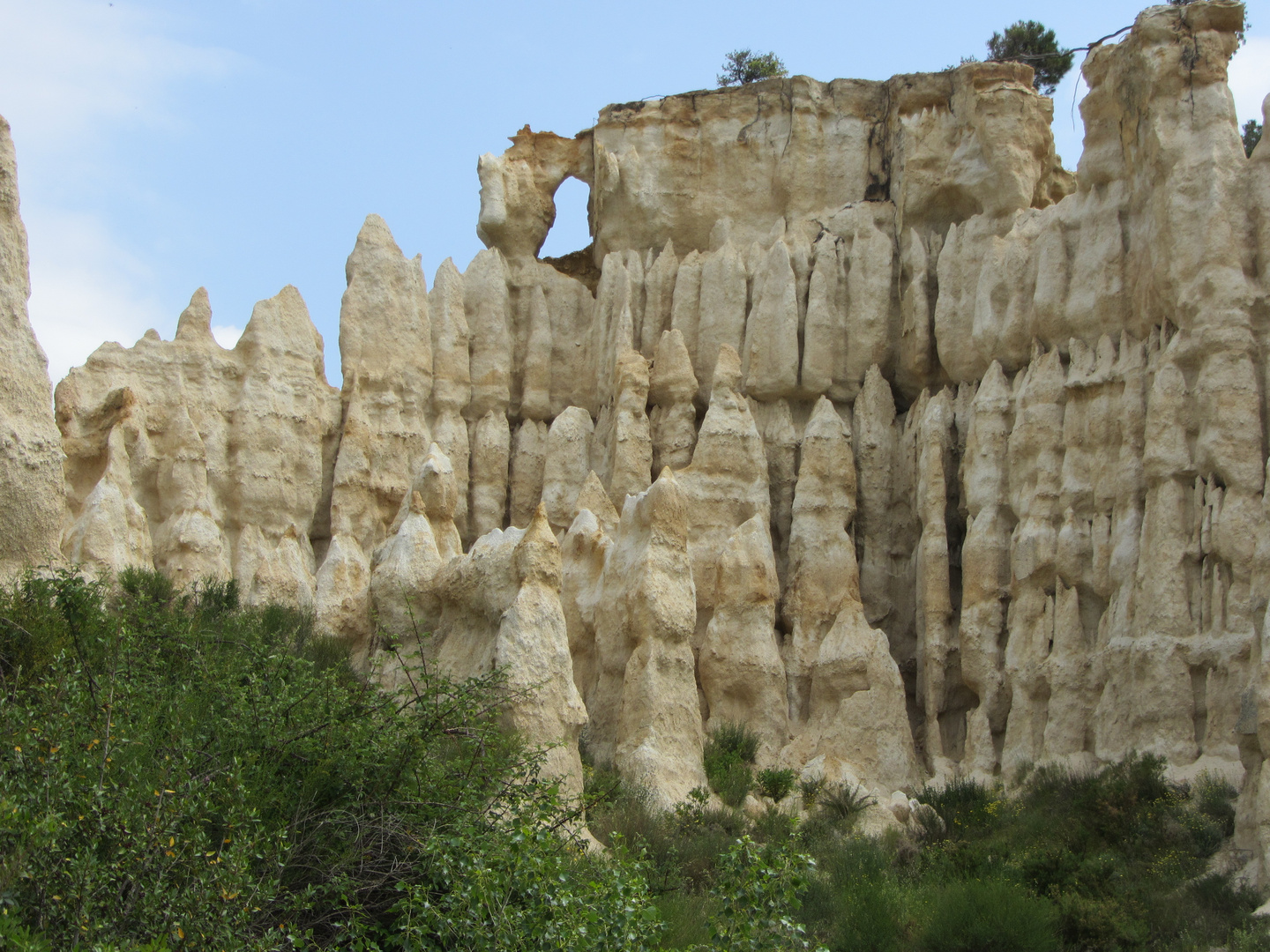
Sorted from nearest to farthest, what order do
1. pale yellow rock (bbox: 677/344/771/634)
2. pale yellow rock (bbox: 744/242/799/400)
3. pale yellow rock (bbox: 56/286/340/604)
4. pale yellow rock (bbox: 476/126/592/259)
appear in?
1. pale yellow rock (bbox: 56/286/340/604)
2. pale yellow rock (bbox: 677/344/771/634)
3. pale yellow rock (bbox: 744/242/799/400)
4. pale yellow rock (bbox: 476/126/592/259)

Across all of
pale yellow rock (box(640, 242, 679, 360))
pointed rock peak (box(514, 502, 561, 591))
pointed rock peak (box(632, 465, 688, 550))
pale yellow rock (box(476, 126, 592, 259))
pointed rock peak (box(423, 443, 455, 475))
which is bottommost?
pointed rock peak (box(514, 502, 561, 591))

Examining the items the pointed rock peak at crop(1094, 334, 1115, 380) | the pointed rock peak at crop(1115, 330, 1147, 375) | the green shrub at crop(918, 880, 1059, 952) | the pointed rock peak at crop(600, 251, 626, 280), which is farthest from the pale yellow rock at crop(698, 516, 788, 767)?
the pointed rock peak at crop(600, 251, 626, 280)

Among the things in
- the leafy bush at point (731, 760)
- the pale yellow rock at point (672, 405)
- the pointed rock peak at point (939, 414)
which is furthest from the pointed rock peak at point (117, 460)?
the pointed rock peak at point (939, 414)

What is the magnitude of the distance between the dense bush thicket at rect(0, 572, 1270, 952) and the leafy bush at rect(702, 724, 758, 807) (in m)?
1.28

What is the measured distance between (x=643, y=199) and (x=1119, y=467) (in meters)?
12.1

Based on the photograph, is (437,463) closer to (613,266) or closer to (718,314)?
(718,314)

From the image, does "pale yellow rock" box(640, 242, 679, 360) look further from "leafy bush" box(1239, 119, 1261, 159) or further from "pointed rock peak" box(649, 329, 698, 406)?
"leafy bush" box(1239, 119, 1261, 159)

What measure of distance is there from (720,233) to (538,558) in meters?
13.4

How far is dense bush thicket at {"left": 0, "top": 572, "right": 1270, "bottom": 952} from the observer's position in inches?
378

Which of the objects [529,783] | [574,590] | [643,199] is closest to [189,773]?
[529,783]

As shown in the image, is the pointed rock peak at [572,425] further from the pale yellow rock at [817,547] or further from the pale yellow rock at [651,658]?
the pale yellow rock at [651,658]

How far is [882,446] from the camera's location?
27312 mm

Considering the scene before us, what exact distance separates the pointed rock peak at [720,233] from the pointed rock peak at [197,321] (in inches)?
372

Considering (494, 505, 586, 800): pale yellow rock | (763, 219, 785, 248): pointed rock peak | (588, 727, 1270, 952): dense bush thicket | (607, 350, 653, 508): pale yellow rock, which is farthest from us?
(763, 219, 785, 248): pointed rock peak
